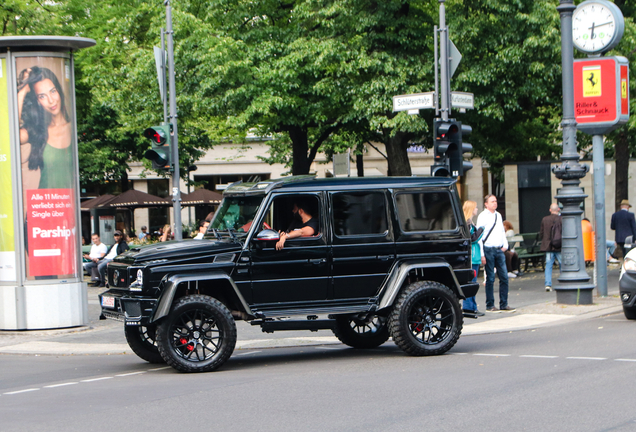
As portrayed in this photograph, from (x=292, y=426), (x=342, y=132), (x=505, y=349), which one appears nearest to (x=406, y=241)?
(x=505, y=349)

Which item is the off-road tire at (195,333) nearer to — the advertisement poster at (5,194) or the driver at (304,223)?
the driver at (304,223)

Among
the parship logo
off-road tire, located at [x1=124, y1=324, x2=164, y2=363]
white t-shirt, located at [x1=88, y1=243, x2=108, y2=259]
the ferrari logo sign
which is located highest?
the ferrari logo sign

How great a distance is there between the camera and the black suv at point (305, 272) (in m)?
8.88

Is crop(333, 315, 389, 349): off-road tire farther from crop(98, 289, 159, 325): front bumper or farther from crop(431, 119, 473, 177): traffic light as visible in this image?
crop(431, 119, 473, 177): traffic light


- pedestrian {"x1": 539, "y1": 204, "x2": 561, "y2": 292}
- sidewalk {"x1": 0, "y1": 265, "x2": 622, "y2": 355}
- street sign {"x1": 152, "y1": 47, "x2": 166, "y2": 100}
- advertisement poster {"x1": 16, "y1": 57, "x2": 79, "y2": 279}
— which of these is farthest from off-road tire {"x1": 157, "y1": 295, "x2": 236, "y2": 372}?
pedestrian {"x1": 539, "y1": 204, "x2": 561, "y2": 292}

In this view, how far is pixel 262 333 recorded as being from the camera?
12.4 metres

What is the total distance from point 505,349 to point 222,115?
13.3 m

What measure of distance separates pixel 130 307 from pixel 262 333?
3776 millimetres

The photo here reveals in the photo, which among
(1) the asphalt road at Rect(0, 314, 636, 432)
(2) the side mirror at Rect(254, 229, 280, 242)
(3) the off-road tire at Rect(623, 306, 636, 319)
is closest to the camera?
(1) the asphalt road at Rect(0, 314, 636, 432)

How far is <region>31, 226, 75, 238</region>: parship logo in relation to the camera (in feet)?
→ 42.5

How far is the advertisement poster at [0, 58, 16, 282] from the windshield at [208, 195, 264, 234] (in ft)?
14.6

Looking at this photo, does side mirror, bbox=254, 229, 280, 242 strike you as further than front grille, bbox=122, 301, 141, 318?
Yes

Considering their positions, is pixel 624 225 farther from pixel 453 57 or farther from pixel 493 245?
pixel 493 245

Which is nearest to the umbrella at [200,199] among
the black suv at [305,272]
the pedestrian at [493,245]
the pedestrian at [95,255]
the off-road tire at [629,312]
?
the pedestrian at [95,255]
